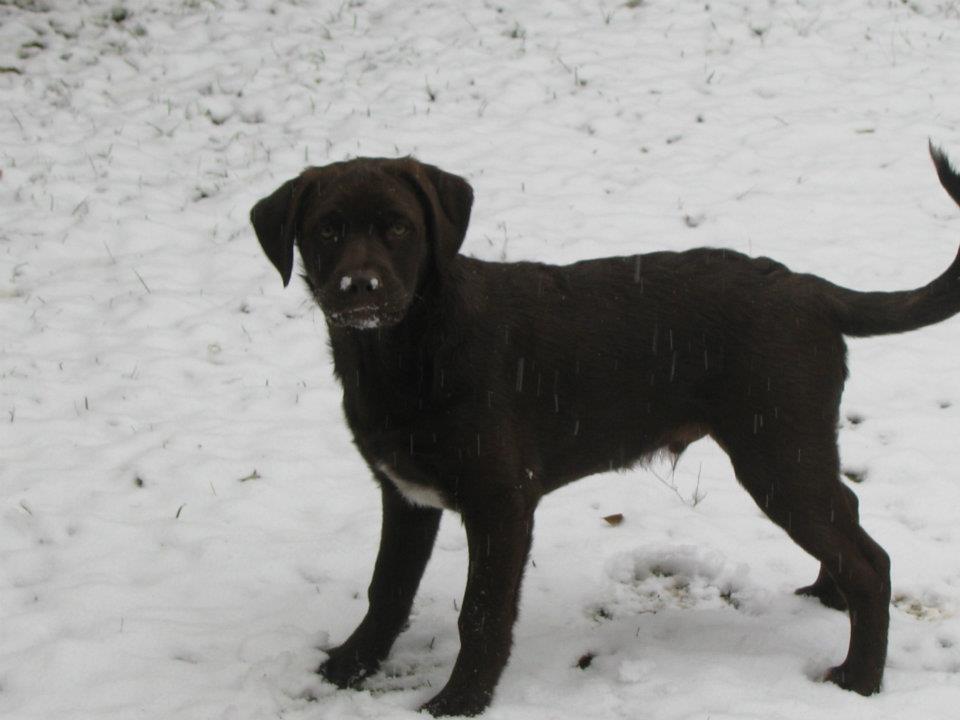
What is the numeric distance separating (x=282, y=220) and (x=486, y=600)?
129cm

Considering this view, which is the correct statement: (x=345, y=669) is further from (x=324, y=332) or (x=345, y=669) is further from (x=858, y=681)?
(x=324, y=332)

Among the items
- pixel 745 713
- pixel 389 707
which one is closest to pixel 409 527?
pixel 389 707

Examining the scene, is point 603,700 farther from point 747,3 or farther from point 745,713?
point 747,3

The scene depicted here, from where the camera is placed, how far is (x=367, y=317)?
9.91 feet

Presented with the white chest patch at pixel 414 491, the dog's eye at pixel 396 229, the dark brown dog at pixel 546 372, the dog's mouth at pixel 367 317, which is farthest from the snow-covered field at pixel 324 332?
the dog's eye at pixel 396 229

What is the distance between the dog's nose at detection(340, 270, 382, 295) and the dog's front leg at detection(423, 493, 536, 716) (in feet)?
2.34

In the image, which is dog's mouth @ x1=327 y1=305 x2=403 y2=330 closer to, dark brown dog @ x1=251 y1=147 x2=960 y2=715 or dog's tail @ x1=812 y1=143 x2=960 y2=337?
dark brown dog @ x1=251 y1=147 x2=960 y2=715

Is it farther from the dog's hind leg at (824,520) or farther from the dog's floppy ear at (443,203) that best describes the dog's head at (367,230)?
the dog's hind leg at (824,520)

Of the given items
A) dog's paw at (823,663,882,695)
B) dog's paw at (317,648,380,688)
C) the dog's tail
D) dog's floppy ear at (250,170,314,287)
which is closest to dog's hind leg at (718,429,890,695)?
dog's paw at (823,663,882,695)

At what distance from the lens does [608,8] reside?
955cm

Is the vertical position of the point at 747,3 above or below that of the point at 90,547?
above

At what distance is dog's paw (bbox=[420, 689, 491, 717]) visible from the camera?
128 inches

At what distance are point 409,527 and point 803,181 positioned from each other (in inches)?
174

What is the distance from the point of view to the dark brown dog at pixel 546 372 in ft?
10.5
